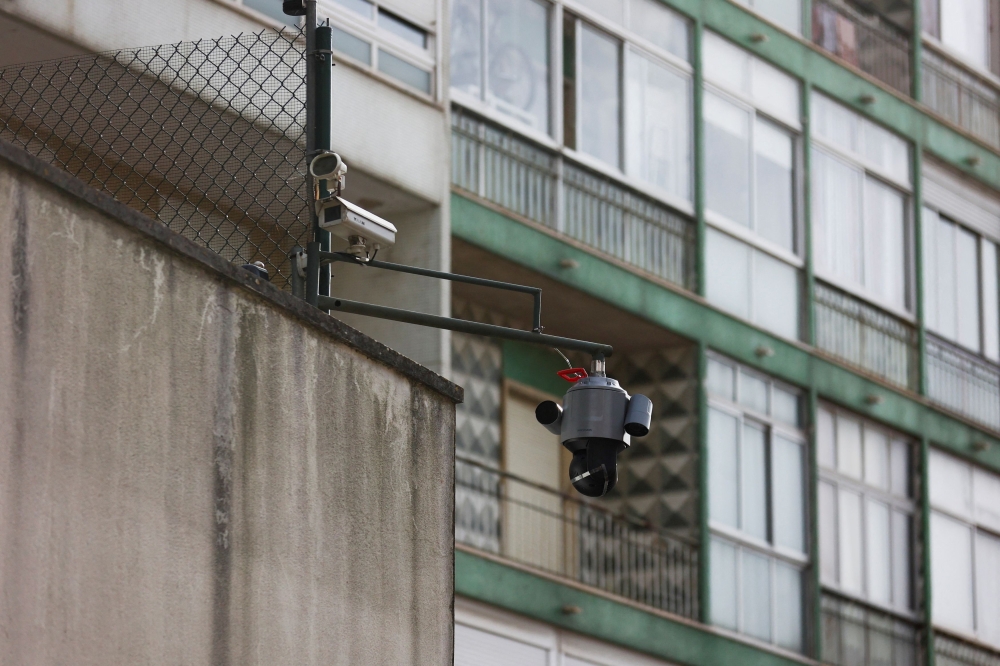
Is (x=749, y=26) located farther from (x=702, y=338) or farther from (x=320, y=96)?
(x=320, y=96)

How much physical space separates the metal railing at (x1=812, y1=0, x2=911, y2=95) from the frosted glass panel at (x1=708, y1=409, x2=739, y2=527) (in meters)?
4.87

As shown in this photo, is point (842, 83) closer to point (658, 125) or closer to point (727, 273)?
point (727, 273)

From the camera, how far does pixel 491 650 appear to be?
18.5 metres

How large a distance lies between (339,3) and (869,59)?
33.5 feet

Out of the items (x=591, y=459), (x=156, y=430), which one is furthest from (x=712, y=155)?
(x=156, y=430)

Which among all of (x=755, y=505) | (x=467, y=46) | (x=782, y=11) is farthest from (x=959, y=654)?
(x=467, y=46)

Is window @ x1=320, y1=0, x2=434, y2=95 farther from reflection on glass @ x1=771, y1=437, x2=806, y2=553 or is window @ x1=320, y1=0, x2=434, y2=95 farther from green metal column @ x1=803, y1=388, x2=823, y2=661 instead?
green metal column @ x1=803, y1=388, x2=823, y2=661

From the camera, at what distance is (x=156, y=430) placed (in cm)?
685

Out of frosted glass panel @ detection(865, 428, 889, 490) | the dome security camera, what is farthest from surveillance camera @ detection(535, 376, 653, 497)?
frosted glass panel @ detection(865, 428, 889, 490)

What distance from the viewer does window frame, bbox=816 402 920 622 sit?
22.8m

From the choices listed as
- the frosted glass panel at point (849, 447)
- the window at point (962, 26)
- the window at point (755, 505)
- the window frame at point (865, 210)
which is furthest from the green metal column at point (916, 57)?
the window at point (755, 505)

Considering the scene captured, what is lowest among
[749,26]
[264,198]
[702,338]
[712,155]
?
[264,198]

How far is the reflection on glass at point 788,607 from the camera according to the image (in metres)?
21.8

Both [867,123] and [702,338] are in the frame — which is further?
[867,123]
